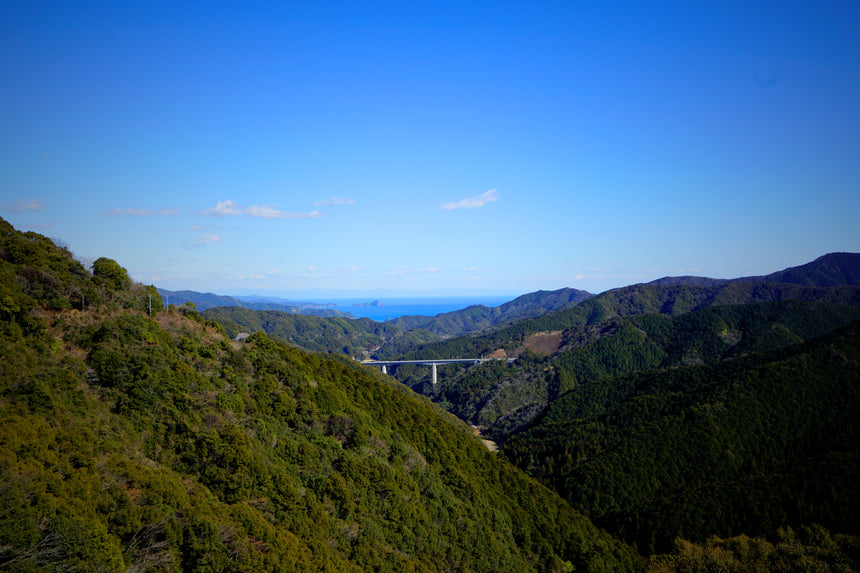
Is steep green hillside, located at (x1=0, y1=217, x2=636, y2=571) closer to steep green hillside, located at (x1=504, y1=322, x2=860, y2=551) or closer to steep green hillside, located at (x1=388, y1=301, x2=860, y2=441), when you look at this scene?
steep green hillside, located at (x1=504, y1=322, x2=860, y2=551)

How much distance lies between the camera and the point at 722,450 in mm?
74000

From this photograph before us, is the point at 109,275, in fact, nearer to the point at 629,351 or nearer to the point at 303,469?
the point at 303,469

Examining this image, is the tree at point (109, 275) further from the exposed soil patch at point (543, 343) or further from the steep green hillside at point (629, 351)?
the exposed soil patch at point (543, 343)

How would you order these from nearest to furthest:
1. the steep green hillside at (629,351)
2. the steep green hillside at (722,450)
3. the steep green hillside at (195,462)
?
the steep green hillside at (195,462)
the steep green hillside at (722,450)
the steep green hillside at (629,351)

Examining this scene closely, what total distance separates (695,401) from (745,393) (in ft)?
26.5

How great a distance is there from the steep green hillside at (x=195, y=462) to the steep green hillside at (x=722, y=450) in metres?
21.2

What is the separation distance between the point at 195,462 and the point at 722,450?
3099 inches

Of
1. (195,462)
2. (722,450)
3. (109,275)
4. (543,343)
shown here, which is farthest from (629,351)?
(195,462)

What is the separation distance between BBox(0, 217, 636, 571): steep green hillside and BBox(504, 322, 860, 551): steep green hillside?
69.5 ft

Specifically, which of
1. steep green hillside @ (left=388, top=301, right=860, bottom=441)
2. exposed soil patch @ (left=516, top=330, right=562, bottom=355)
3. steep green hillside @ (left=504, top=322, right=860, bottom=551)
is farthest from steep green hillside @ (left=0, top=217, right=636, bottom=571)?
exposed soil patch @ (left=516, top=330, right=562, bottom=355)

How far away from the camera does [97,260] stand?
3247 centimetres

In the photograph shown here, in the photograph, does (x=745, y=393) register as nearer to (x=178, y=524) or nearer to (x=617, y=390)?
(x=617, y=390)

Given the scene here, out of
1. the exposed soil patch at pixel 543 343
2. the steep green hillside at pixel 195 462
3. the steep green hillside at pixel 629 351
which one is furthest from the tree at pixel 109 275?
the exposed soil patch at pixel 543 343

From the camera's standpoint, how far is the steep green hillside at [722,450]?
5344 centimetres
